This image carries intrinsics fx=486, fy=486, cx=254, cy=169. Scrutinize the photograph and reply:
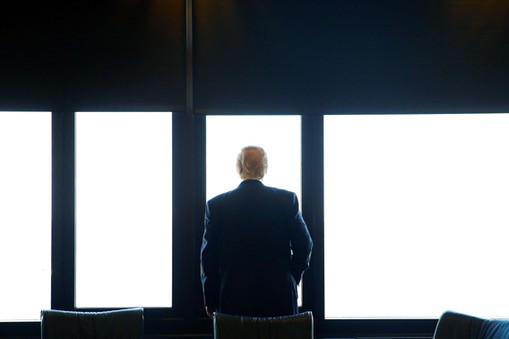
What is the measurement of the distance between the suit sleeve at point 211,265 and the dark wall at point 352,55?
31.3 inches

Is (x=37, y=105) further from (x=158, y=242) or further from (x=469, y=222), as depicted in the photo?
(x=469, y=222)

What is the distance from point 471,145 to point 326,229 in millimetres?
1039

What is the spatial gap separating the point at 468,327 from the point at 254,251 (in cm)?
104

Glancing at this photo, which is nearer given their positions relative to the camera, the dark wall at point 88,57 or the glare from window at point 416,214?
the dark wall at point 88,57

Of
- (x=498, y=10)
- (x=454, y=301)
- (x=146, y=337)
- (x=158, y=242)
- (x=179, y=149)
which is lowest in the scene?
(x=146, y=337)

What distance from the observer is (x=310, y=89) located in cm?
289

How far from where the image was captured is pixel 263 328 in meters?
2.13

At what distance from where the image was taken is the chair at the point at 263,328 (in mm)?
2125

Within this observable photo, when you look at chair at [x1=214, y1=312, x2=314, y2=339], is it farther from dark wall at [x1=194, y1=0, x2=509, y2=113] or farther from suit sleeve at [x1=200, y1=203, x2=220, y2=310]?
dark wall at [x1=194, y1=0, x2=509, y2=113]

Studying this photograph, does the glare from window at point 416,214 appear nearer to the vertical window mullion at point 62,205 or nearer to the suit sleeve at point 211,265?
the suit sleeve at point 211,265

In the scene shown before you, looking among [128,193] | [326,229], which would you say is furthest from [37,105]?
[326,229]

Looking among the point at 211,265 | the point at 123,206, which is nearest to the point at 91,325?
the point at 211,265

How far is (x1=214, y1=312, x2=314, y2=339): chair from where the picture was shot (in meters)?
2.12

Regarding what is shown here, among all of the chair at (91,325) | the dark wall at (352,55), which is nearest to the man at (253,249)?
the chair at (91,325)
